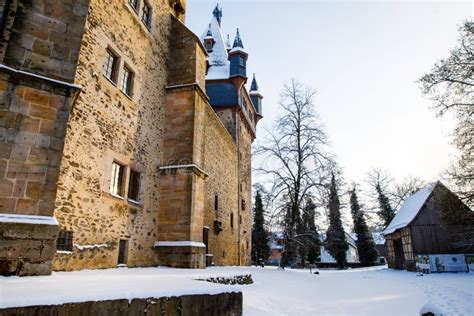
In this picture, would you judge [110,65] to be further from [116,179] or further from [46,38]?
[116,179]

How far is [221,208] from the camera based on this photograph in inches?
685

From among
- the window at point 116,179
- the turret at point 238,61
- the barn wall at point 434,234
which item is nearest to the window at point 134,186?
the window at point 116,179

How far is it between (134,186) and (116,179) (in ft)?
3.32

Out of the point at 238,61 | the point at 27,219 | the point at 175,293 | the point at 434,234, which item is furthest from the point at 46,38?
the point at 434,234

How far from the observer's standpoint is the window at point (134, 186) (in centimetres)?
975

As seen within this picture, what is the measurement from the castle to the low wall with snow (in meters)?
2.62

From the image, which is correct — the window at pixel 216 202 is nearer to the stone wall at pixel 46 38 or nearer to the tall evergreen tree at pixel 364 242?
the stone wall at pixel 46 38

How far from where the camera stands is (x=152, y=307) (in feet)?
12.1

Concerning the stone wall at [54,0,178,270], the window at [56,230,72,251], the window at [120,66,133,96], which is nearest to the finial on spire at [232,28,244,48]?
the stone wall at [54,0,178,270]

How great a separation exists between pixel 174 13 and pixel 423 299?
14.7 metres

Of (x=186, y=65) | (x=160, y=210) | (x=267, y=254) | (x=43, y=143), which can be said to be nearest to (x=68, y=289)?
(x=43, y=143)

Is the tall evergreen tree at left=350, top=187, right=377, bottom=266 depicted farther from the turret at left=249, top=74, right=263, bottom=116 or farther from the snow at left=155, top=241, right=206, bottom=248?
the snow at left=155, top=241, right=206, bottom=248

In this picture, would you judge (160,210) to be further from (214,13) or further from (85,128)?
(214,13)

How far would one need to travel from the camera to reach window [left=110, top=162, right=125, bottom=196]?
8730 millimetres
